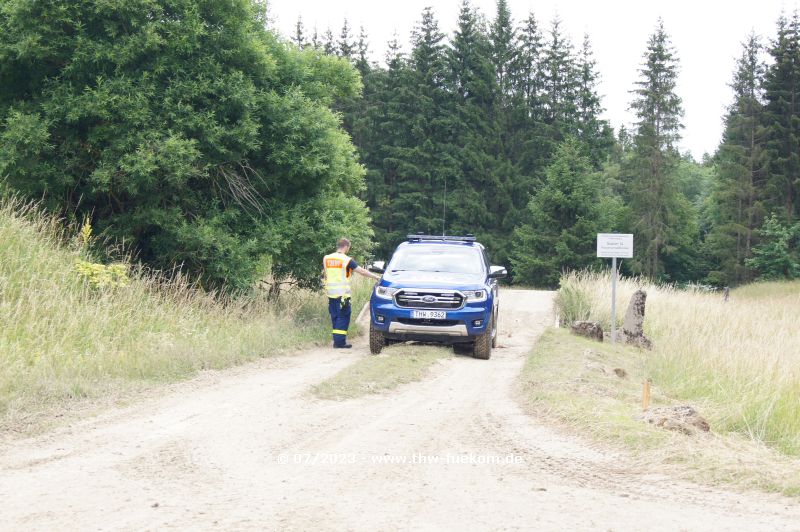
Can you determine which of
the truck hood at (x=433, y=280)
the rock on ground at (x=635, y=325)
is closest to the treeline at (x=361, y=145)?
the truck hood at (x=433, y=280)

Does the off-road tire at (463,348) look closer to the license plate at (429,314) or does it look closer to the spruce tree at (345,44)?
the license plate at (429,314)

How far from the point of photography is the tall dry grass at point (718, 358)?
8.20m

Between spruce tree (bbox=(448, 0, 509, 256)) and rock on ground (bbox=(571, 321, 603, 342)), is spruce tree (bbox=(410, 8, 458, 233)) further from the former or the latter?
rock on ground (bbox=(571, 321, 603, 342))

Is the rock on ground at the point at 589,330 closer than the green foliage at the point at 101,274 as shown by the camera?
No

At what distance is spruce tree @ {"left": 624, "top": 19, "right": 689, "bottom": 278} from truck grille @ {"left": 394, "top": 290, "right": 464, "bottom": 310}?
42440mm

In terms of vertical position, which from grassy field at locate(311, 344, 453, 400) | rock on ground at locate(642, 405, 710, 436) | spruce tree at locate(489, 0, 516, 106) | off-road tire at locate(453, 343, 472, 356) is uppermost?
spruce tree at locate(489, 0, 516, 106)

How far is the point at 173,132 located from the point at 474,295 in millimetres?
6746

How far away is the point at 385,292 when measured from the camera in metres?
13.7

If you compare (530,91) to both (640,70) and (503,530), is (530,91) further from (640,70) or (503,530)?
(503,530)

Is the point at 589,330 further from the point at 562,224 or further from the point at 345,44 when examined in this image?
the point at 345,44

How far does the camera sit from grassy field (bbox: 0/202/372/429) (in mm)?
8750

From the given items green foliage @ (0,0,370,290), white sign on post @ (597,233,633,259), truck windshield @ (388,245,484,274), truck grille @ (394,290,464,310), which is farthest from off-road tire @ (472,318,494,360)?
green foliage @ (0,0,370,290)

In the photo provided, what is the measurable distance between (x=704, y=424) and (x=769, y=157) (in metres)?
50.2

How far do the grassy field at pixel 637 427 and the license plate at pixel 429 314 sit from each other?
1.64 metres
